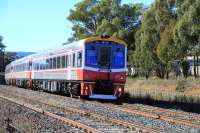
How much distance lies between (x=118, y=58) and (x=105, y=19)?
5170cm

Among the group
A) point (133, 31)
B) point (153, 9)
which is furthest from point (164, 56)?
point (133, 31)

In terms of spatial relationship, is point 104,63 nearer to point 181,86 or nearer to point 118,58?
point 118,58

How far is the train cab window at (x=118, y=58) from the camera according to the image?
25391mm

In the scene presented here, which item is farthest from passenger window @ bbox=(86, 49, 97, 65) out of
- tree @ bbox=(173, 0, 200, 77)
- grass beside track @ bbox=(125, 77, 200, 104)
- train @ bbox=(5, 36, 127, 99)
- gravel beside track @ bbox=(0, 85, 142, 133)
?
tree @ bbox=(173, 0, 200, 77)

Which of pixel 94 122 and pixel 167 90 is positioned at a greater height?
pixel 167 90

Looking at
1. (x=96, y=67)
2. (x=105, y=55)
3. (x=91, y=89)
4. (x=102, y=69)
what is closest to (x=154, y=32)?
(x=105, y=55)

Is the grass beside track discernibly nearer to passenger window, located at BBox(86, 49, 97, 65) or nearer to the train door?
the train door

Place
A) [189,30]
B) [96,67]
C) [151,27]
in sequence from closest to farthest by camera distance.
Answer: [96,67] → [189,30] → [151,27]

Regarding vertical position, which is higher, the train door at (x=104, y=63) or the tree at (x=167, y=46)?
the tree at (x=167, y=46)

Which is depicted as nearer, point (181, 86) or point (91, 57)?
point (91, 57)

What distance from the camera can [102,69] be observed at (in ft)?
81.7

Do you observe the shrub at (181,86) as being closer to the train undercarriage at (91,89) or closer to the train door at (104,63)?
the train undercarriage at (91,89)

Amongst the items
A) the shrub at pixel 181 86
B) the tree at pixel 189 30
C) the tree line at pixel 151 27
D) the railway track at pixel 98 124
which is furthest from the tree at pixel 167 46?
the railway track at pixel 98 124

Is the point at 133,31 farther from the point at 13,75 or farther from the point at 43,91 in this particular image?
the point at 43,91
